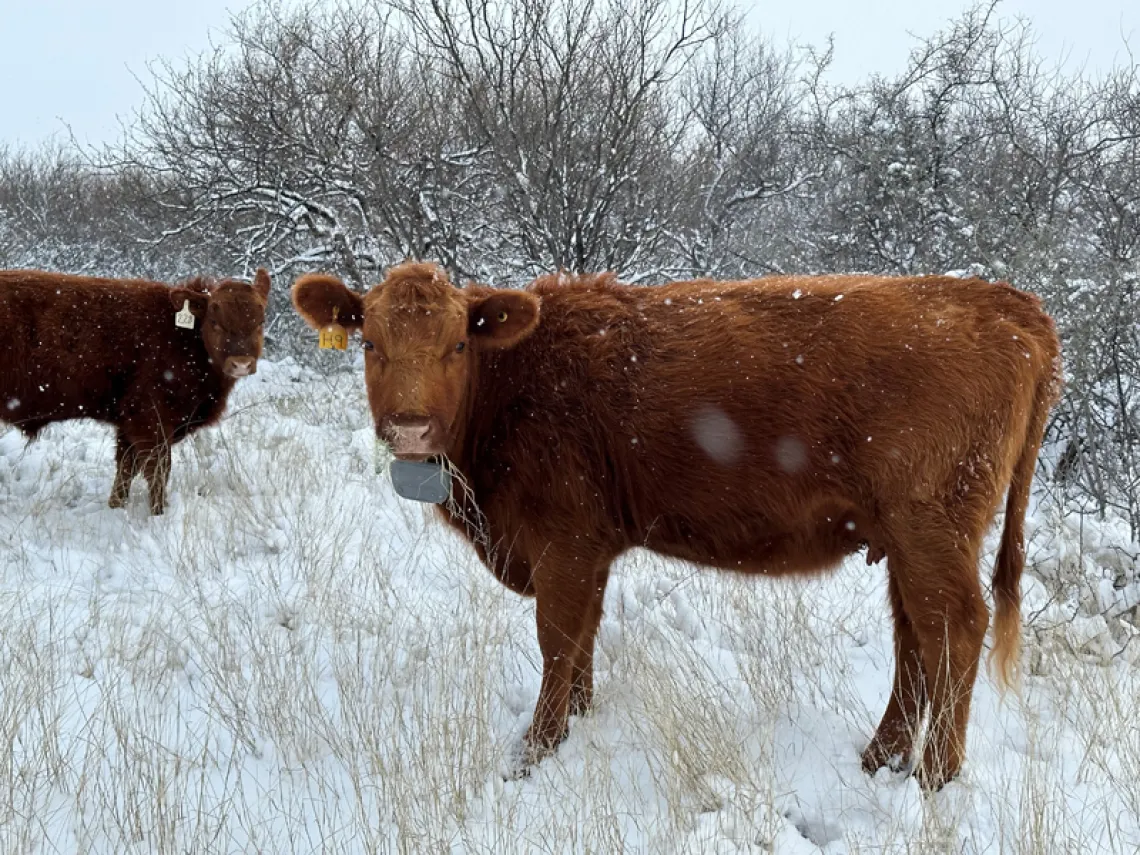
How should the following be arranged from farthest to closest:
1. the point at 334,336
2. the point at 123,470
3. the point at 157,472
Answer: the point at 123,470 < the point at 157,472 < the point at 334,336

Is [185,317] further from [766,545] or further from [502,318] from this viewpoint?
[766,545]

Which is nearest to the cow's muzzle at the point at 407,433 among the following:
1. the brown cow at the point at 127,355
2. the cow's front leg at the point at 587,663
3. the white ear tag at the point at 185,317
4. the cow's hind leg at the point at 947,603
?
the cow's front leg at the point at 587,663

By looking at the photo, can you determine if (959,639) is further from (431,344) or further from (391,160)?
(391,160)

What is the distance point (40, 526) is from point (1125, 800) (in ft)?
18.4

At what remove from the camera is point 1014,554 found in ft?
9.61

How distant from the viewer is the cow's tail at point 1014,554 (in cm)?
290

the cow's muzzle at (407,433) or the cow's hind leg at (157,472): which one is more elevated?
the cow's muzzle at (407,433)

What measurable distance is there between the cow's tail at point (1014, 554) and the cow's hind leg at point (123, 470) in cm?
553

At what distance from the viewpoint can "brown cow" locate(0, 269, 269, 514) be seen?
19.8 feet

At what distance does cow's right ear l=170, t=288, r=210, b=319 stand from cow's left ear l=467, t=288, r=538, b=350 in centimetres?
431

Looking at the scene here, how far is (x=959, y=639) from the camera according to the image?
2717 mm

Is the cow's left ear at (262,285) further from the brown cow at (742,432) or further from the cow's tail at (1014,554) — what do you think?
the cow's tail at (1014,554)

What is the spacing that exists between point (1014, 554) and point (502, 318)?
2.09 metres

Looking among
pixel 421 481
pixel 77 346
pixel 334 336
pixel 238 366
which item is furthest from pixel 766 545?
pixel 77 346
